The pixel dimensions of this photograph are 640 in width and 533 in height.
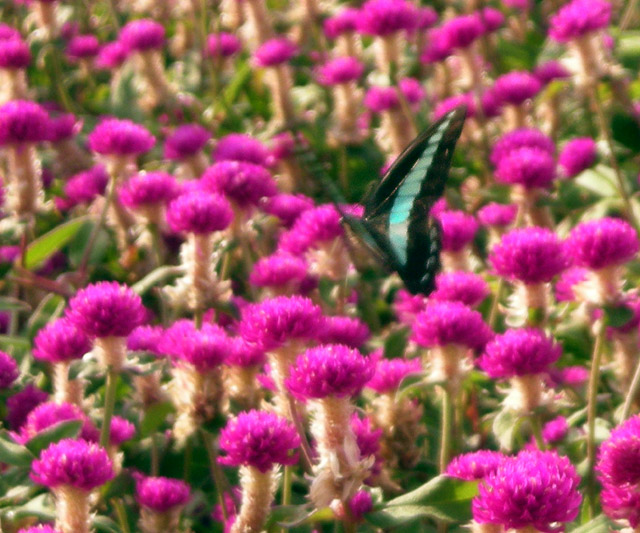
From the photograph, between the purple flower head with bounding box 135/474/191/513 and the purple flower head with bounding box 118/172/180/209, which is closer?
the purple flower head with bounding box 135/474/191/513

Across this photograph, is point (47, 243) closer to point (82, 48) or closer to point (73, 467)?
point (73, 467)

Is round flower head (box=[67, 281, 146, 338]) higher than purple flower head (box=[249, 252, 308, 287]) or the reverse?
higher

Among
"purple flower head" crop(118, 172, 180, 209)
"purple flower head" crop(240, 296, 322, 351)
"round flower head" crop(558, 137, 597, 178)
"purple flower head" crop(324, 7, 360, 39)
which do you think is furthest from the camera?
"purple flower head" crop(324, 7, 360, 39)

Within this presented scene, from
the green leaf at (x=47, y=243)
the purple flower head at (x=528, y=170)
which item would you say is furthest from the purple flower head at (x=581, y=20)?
the green leaf at (x=47, y=243)

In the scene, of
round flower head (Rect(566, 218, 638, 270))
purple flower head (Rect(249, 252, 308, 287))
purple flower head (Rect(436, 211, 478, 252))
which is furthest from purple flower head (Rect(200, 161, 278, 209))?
round flower head (Rect(566, 218, 638, 270))

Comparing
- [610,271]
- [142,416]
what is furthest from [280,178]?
[610,271]

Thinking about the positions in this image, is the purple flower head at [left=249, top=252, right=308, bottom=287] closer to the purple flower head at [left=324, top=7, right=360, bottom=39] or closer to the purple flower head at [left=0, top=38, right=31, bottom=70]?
the purple flower head at [left=0, top=38, right=31, bottom=70]

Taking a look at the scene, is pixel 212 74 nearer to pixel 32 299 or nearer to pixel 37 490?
pixel 32 299

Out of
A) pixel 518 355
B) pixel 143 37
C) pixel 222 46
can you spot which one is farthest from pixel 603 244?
pixel 222 46
